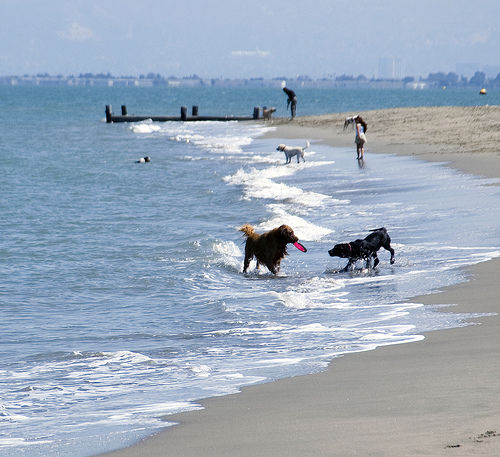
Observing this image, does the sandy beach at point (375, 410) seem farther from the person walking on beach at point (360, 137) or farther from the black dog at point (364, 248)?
the person walking on beach at point (360, 137)

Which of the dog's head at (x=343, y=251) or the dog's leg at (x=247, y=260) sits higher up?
the dog's head at (x=343, y=251)

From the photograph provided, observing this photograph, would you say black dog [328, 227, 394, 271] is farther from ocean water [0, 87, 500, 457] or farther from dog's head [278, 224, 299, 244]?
dog's head [278, 224, 299, 244]

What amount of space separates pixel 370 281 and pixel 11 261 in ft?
20.0

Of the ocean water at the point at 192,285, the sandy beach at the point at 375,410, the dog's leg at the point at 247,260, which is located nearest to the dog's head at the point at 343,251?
the ocean water at the point at 192,285

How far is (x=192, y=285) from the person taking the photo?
1030 centimetres

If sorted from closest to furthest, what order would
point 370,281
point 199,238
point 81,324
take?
point 81,324 → point 370,281 → point 199,238

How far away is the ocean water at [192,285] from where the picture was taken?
5.85 metres

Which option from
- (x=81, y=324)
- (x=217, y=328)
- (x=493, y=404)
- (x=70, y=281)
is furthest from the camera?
(x=70, y=281)

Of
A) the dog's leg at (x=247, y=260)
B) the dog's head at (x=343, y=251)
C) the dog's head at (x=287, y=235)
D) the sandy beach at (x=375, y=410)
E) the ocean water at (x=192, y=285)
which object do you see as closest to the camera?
the sandy beach at (x=375, y=410)

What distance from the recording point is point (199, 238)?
1378 centimetres

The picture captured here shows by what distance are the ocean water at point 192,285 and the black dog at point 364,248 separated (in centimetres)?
21

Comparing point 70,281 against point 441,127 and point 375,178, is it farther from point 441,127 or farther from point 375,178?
point 441,127

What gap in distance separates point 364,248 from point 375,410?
5761 mm

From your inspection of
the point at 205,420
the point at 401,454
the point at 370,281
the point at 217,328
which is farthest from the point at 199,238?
the point at 401,454
